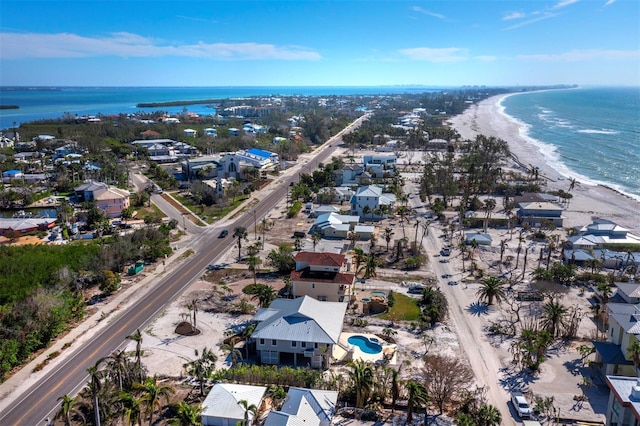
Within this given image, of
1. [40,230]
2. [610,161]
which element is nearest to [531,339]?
[40,230]

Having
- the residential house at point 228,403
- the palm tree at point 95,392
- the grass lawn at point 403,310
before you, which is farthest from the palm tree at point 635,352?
the palm tree at point 95,392

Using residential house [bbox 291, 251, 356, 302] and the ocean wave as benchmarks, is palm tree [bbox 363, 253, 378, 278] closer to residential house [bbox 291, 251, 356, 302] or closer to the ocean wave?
residential house [bbox 291, 251, 356, 302]

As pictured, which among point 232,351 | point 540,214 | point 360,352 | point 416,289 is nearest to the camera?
point 232,351

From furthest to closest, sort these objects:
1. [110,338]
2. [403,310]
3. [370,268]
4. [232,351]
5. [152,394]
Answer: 1. [370,268]
2. [403,310]
3. [110,338]
4. [232,351]
5. [152,394]

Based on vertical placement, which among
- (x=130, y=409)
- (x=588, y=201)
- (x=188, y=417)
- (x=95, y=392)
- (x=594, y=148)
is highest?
(x=594, y=148)

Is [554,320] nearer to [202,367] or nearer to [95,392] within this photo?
[202,367]

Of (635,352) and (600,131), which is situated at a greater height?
(600,131)

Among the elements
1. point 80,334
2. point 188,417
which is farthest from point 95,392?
point 80,334
